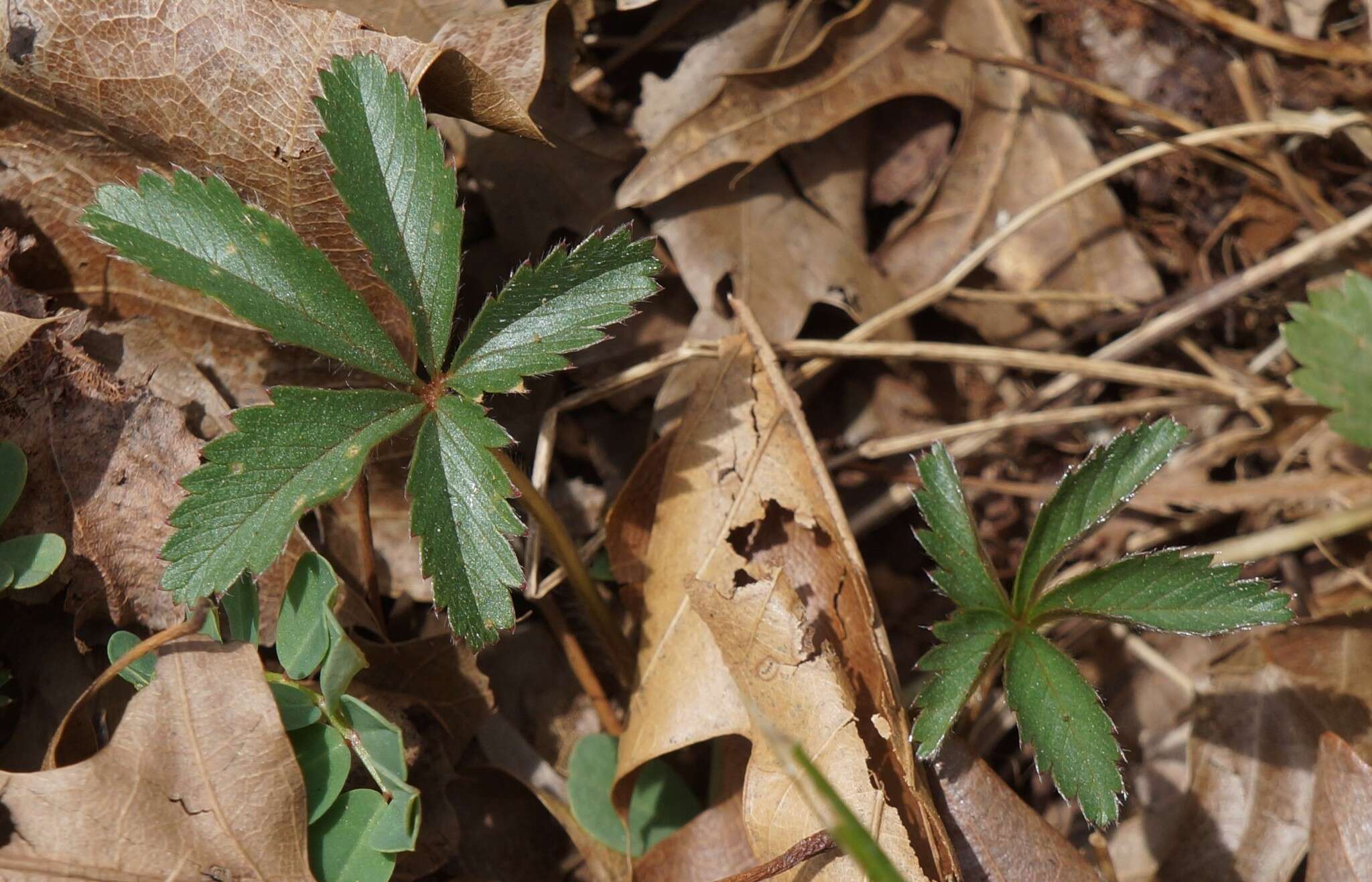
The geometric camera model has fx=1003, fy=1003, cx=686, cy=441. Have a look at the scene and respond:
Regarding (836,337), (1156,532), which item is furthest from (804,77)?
(1156,532)

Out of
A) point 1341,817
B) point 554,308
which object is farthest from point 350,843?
point 1341,817

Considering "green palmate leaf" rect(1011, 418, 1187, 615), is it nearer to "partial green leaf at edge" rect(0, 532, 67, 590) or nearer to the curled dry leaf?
the curled dry leaf

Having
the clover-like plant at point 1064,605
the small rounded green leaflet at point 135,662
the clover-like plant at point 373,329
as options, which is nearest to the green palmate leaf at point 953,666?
the clover-like plant at point 1064,605

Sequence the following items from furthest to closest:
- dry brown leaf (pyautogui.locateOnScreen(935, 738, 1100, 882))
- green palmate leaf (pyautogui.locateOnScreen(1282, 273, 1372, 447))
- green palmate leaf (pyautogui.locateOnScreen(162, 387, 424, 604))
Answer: green palmate leaf (pyautogui.locateOnScreen(1282, 273, 1372, 447)), dry brown leaf (pyautogui.locateOnScreen(935, 738, 1100, 882)), green palmate leaf (pyautogui.locateOnScreen(162, 387, 424, 604))

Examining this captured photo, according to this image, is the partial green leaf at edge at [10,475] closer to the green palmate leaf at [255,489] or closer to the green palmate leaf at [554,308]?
the green palmate leaf at [255,489]

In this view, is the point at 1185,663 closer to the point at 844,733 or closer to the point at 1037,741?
the point at 1037,741

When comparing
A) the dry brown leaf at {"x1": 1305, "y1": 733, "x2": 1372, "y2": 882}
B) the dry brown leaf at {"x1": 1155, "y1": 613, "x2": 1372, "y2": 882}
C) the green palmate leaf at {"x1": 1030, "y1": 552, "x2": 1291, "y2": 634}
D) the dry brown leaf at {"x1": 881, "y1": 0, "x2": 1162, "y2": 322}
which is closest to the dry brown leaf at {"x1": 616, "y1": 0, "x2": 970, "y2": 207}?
the dry brown leaf at {"x1": 881, "y1": 0, "x2": 1162, "y2": 322}

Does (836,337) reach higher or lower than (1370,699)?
higher
